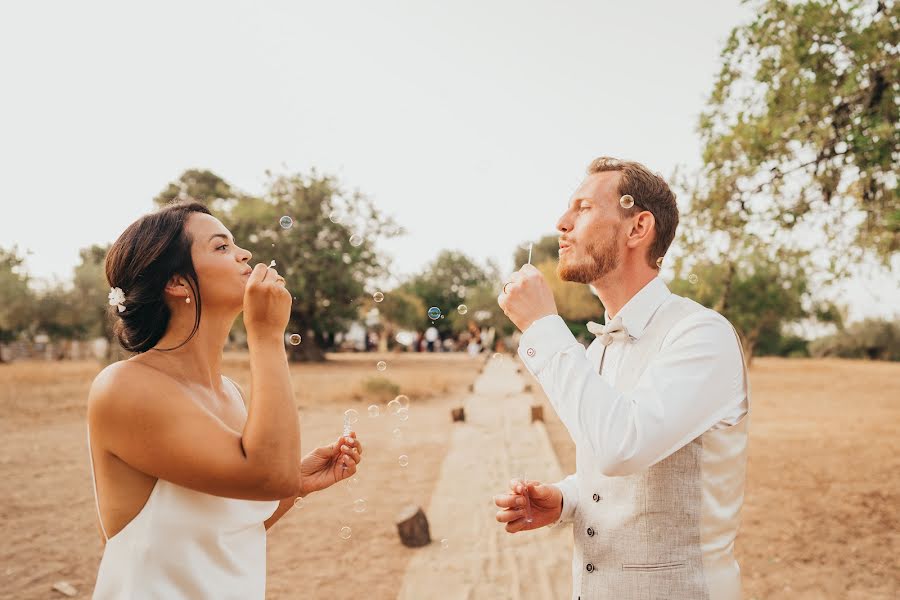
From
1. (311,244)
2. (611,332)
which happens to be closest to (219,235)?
(611,332)

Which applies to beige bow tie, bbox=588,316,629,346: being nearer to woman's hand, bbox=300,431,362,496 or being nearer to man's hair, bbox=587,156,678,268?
man's hair, bbox=587,156,678,268

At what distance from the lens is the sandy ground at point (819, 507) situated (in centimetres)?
553

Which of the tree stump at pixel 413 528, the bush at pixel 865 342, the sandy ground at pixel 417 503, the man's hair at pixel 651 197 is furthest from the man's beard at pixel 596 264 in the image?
the bush at pixel 865 342

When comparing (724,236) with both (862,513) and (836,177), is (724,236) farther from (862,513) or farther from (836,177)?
(862,513)

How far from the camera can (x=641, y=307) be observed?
93.0 inches

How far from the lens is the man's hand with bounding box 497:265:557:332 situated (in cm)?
212

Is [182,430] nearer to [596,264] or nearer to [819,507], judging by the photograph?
[596,264]

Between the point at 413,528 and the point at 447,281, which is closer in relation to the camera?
the point at 413,528

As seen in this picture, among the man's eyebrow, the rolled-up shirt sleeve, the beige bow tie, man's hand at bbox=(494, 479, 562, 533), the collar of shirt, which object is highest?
the man's eyebrow

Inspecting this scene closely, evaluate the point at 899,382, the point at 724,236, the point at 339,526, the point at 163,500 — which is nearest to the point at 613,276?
the point at 163,500

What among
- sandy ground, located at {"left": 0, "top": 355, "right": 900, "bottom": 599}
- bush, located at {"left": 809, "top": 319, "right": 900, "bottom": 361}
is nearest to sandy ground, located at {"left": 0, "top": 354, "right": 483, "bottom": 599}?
sandy ground, located at {"left": 0, "top": 355, "right": 900, "bottom": 599}

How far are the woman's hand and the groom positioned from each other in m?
0.65

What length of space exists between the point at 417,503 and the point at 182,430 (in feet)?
20.7

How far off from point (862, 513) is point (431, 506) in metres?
5.49
